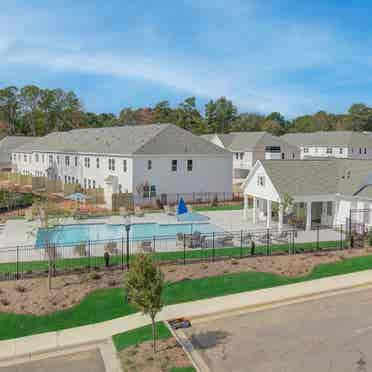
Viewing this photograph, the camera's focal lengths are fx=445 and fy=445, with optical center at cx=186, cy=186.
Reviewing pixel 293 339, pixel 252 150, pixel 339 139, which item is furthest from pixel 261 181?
pixel 339 139

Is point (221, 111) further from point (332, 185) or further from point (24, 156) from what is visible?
point (332, 185)

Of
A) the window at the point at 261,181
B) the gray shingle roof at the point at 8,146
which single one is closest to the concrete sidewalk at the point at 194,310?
the window at the point at 261,181

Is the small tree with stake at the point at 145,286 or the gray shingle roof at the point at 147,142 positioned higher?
the gray shingle roof at the point at 147,142

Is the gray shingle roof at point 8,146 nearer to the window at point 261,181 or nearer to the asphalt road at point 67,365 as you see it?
the window at point 261,181

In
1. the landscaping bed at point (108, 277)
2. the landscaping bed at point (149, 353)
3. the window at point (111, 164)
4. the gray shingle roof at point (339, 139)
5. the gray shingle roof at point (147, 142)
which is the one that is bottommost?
the landscaping bed at point (149, 353)

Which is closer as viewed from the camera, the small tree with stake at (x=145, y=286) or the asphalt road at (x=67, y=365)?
the asphalt road at (x=67, y=365)

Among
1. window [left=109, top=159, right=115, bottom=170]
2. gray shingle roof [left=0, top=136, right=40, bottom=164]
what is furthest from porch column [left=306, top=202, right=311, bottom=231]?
gray shingle roof [left=0, top=136, right=40, bottom=164]

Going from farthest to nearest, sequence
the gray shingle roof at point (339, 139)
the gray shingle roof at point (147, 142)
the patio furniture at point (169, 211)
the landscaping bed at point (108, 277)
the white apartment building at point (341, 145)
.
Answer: the gray shingle roof at point (339, 139) < the white apartment building at point (341, 145) < the gray shingle roof at point (147, 142) < the patio furniture at point (169, 211) < the landscaping bed at point (108, 277)

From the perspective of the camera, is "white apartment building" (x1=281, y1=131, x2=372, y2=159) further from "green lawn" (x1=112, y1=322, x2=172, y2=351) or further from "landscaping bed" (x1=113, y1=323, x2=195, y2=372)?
"landscaping bed" (x1=113, y1=323, x2=195, y2=372)
